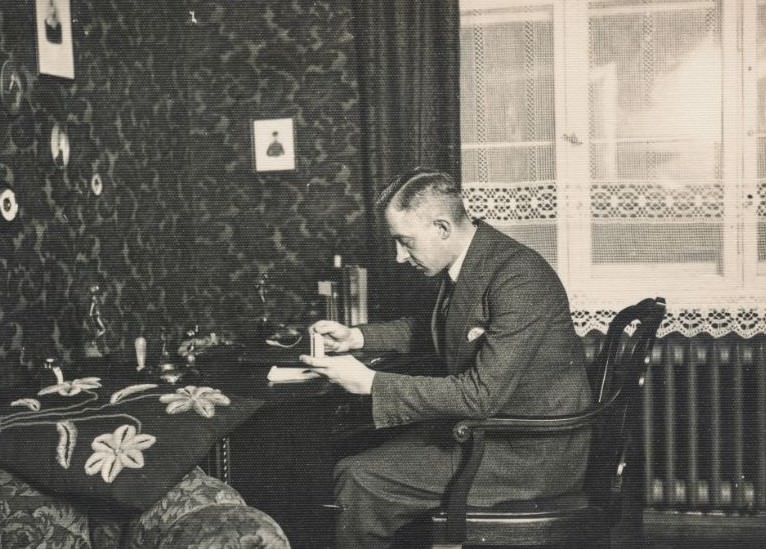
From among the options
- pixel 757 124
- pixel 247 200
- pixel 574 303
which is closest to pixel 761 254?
pixel 757 124

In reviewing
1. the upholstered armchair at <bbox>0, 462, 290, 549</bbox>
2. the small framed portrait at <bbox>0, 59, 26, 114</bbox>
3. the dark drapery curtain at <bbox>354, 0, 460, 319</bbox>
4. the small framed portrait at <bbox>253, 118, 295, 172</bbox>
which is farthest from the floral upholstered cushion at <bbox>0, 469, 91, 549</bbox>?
the small framed portrait at <bbox>253, 118, 295, 172</bbox>

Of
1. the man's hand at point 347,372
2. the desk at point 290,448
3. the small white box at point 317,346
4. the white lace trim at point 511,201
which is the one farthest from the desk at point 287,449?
the white lace trim at point 511,201

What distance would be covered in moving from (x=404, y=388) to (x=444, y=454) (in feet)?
0.92

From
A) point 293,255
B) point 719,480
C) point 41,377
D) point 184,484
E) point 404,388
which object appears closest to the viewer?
point 184,484

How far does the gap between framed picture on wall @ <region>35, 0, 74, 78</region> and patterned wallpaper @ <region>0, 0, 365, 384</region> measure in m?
0.14

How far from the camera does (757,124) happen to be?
360cm

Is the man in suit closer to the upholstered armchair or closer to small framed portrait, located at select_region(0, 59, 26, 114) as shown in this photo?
the upholstered armchair

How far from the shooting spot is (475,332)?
256 cm

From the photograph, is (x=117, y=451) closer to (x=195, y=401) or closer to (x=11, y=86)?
(x=195, y=401)

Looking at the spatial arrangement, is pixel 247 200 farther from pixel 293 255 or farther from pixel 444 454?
pixel 444 454

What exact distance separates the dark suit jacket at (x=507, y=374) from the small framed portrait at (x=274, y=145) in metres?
1.87

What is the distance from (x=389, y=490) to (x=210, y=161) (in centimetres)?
247

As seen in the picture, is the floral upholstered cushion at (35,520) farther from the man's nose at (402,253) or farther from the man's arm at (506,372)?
the man's nose at (402,253)

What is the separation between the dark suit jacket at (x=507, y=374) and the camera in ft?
7.71
